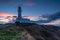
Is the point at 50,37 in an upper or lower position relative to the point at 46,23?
lower

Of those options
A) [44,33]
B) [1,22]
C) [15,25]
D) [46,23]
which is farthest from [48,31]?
[1,22]

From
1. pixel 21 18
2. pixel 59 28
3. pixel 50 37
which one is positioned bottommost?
pixel 50 37

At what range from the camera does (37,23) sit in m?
13.2

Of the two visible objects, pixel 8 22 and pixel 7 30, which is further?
pixel 7 30

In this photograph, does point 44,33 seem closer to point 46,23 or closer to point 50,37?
point 50,37

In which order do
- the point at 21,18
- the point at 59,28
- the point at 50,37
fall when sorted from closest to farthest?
1. the point at 21,18
2. the point at 59,28
3. the point at 50,37

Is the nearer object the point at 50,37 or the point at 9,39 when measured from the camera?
the point at 9,39

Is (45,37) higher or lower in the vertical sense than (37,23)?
lower

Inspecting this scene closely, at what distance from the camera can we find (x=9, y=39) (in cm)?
1277

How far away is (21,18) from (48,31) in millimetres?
3472

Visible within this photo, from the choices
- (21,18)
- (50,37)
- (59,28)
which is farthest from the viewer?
(50,37)

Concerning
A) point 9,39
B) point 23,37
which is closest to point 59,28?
point 23,37

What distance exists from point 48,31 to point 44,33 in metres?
0.61

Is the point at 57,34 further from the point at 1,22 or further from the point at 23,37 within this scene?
the point at 1,22
